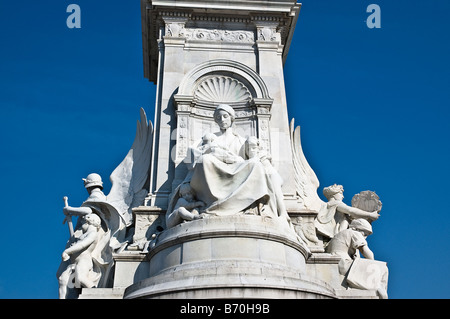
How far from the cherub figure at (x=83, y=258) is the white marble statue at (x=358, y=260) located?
5968mm

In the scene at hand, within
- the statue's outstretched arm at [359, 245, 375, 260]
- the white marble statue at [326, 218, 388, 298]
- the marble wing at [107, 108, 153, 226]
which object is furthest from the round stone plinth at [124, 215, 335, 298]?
the marble wing at [107, 108, 153, 226]

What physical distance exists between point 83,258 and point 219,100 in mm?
5752

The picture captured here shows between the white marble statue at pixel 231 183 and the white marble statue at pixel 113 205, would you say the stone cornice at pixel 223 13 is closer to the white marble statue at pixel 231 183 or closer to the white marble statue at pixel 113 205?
the white marble statue at pixel 113 205

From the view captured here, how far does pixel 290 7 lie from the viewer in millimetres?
16844

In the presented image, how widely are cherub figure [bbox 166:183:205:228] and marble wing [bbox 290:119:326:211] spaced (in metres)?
3.65

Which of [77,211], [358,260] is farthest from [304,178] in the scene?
[77,211]

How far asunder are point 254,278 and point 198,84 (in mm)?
7197

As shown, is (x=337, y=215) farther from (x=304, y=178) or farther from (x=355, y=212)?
(x=304, y=178)

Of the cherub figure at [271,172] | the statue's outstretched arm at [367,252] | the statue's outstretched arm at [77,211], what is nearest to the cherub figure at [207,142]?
the cherub figure at [271,172]

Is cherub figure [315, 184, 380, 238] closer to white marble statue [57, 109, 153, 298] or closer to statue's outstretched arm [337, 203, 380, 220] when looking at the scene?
statue's outstretched arm [337, 203, 380, 220]

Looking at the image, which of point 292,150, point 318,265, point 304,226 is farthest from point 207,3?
point 318,265

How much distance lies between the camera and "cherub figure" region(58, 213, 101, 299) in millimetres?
13359

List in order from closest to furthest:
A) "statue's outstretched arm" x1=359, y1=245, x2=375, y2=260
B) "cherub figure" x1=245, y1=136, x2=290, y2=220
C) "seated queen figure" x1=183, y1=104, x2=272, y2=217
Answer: "seated queen figure" x1=183, y1=104, x2=272, y2=217, "cherub figure" x1=245, y1=136, x2=290, y2=220, "statue's outstretched arm" x1=359, y1=245, x2=375, y2=260
